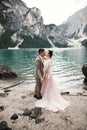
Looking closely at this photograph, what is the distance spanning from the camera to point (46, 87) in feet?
51.3

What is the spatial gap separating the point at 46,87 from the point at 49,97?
0.75 m

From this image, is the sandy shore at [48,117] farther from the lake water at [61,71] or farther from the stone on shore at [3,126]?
the lake water at [61,71]

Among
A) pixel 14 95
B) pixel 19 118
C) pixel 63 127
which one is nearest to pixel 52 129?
pixel 63 127

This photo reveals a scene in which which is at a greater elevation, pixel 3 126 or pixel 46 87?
pixel 46 87

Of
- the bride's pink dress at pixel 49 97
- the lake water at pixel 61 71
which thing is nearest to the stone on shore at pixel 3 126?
the bride's pink dress at pixel 49 97

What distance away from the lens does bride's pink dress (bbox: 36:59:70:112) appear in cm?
1466

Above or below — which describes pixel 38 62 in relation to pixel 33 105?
above

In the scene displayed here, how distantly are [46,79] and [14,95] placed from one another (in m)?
3.98

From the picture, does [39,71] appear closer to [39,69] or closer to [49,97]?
[39,69]

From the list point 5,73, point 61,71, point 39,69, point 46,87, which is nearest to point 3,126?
point 46,87

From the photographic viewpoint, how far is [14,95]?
18.5m

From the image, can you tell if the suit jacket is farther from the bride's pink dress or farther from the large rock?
the large rock

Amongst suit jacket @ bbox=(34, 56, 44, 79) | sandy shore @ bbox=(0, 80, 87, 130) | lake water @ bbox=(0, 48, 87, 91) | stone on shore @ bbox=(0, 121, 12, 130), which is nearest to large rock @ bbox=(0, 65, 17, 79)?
lake water @ bbox=(0, 48, 87, 91)

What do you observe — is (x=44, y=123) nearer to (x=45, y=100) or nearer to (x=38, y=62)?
(x=45, y=100)
